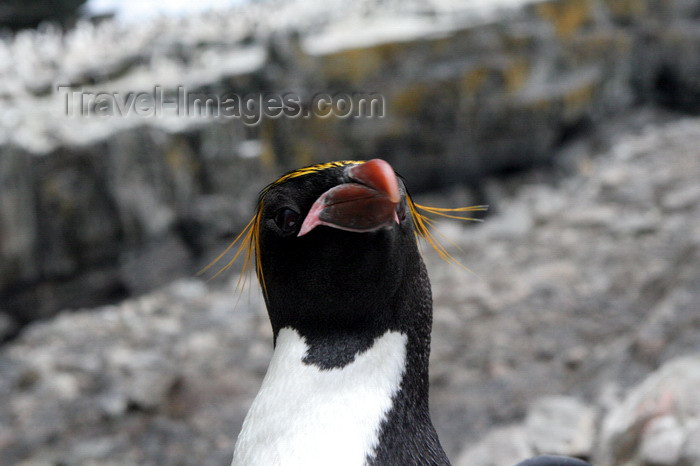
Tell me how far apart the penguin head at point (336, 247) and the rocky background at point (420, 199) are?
0.90 metres

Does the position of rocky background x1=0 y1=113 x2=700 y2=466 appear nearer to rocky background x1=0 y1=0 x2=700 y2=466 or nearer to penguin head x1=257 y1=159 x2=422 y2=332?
rocky background x1=0 y1=0 x2=700 y2=466

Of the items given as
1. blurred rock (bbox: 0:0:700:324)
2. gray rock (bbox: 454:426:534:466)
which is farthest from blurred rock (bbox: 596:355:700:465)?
blurred rock (bbox: 0:0:700:324)

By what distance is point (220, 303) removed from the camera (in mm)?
4207

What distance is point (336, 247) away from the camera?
747 millimetres

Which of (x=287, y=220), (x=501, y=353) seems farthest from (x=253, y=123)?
(x=287, y=220)

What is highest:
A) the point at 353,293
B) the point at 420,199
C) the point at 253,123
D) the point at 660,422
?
the point at 353,293

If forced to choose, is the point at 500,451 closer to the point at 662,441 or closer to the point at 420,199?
the point at 662,441

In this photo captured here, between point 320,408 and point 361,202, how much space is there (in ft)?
0.91

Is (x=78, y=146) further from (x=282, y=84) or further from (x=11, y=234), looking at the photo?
(x=282, y=84)

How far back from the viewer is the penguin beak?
2.21 feet

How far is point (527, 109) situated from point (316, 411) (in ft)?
17.8

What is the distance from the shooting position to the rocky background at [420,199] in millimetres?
2338

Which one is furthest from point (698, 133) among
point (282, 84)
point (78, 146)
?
point (78, 146)

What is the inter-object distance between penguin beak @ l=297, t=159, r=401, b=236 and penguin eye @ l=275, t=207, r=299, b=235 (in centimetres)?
6
